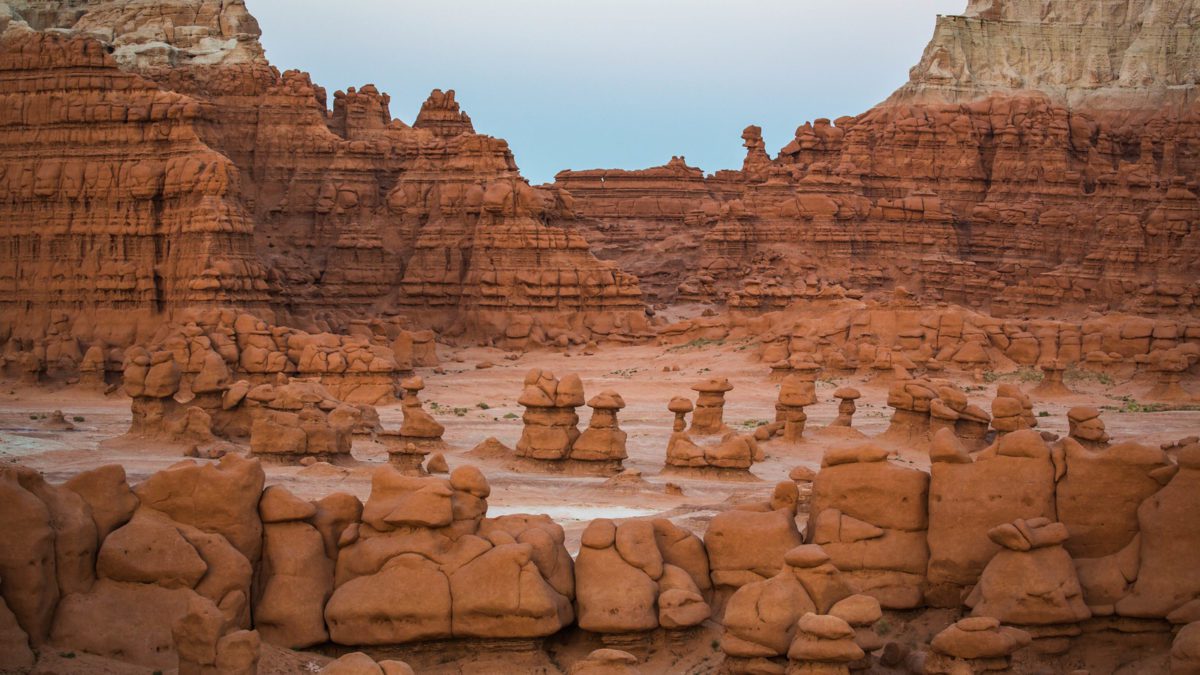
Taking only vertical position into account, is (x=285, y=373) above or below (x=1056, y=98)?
below

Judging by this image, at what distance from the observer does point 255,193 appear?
4888cm

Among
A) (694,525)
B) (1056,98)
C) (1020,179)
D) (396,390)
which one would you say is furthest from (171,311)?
(1056,98)

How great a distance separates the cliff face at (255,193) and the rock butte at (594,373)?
0.33 feet

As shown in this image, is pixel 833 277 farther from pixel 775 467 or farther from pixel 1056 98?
pixel 775 467

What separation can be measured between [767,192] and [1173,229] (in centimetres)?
1483

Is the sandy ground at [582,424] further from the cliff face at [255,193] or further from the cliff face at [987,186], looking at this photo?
the cliff face at [987,186]

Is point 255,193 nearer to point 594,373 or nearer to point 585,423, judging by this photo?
point 594,373

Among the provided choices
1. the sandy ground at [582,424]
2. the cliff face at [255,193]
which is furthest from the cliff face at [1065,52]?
the sandy ground at [582,424]

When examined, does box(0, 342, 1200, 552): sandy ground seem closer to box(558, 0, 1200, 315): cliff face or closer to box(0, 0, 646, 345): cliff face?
box(0, 0, 646, 345): cliff face

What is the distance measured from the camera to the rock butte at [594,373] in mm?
16109

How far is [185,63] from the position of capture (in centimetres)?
4825

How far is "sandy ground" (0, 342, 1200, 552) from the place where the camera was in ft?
Answer: 74.9

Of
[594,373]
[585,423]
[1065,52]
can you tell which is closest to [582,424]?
[585,423]

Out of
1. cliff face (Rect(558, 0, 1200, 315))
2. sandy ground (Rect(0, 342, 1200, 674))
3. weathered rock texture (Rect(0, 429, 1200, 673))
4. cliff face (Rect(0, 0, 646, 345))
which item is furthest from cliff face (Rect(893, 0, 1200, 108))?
weathered rock texture (Rect(0, 429, 1200, 673))
